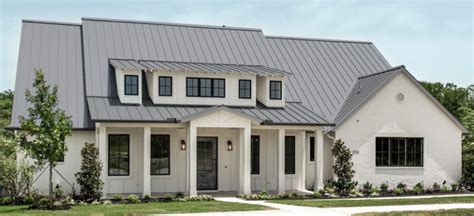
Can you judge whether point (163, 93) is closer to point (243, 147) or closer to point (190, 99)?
point (190, 99)

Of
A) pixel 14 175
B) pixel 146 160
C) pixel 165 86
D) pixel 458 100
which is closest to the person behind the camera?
pixel 14 175

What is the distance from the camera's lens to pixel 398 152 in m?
30.3

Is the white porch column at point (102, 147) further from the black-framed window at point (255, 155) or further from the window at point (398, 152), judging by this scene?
the window at point (398, 152)

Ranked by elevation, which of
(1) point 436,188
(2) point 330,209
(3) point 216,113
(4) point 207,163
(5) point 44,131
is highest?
(3) point 216,113

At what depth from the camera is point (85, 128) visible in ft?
85.6

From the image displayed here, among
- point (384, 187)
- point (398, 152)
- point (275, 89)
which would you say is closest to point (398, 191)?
point (384, 187)

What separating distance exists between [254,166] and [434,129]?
8427 mm

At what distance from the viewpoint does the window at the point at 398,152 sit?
98.7ft

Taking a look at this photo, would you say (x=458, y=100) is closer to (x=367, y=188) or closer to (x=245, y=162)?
(x=367, y=188)

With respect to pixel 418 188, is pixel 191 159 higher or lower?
higher

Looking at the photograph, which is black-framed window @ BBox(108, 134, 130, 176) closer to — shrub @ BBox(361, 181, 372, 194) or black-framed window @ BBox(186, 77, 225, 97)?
black-framed window @ BBox(186, 77, 225, 97)

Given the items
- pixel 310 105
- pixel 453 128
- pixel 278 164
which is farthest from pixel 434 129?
pixel 278 164

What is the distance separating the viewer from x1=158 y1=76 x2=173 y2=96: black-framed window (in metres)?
27.6

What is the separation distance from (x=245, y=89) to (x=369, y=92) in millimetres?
5596
